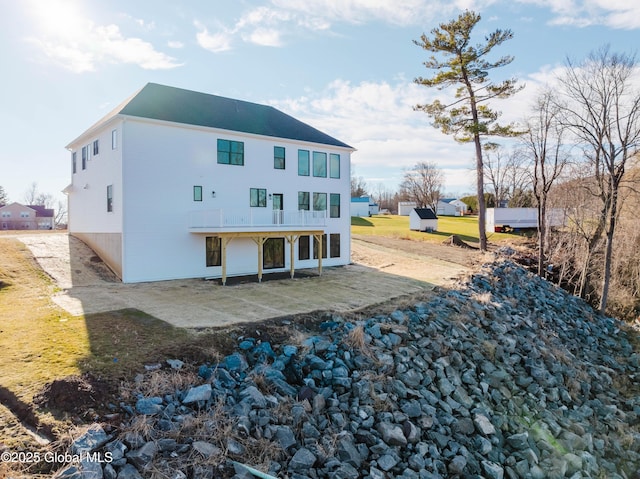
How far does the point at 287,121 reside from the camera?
2212cm

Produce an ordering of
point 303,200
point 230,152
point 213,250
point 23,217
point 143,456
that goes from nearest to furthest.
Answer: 1. point 143,456
2. point 213,250
3. point 230,152
4. point 303,200
5. point 23,217

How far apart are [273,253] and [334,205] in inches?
182

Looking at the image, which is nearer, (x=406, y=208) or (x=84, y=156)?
(x=84, y=156)

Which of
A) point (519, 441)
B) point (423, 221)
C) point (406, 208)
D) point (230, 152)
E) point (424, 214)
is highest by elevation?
point (230, 152)

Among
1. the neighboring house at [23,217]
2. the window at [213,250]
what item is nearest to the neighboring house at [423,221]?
the window at [213,250]

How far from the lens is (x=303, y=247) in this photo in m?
20.7

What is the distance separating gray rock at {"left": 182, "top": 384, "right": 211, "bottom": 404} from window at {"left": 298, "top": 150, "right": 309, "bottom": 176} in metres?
15.0

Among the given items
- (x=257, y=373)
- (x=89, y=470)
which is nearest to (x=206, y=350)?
(x=257, y=373)

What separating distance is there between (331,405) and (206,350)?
295 centimetres

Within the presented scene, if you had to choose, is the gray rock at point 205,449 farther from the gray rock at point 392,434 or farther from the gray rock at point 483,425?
the gray rock at point 483,425

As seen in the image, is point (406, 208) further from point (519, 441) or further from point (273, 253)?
point (519, 441)

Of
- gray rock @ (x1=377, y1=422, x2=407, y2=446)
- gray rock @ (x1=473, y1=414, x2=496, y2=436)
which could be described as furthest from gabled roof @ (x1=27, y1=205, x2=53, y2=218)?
gray rock @ (x1=473, y1=414, x2=496, y2=436)

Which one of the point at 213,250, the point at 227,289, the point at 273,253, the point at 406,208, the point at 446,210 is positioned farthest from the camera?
the point at 446,210

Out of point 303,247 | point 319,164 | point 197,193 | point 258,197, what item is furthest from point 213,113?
point 303,247
